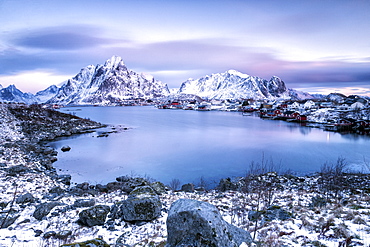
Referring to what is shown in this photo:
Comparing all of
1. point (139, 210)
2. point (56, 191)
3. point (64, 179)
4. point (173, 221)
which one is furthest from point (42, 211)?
point (64, 179)

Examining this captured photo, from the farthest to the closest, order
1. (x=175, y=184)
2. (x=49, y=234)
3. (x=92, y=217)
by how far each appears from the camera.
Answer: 1. (x=175, y=184)
2. (x=92, y=217)
3. (x=49, y=234)

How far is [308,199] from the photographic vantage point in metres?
9.45

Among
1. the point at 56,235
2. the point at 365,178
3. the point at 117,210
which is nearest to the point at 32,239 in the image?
the point at 56,235

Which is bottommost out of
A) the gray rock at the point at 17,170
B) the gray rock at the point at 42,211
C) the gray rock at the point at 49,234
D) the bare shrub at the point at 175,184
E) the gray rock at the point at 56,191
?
the bare shrub at the point at 175,184

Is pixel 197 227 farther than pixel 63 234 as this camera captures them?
No

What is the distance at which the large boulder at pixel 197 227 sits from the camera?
9.80 feet

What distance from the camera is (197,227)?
3041 millimetres

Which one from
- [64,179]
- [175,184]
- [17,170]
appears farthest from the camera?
[175,184]

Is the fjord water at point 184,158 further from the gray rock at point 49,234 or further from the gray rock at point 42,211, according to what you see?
the gray rock at point 49,234

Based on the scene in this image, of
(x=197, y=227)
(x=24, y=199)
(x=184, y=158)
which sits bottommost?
(x=184, y=158)

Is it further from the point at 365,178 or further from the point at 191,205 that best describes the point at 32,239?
the point at 365,178

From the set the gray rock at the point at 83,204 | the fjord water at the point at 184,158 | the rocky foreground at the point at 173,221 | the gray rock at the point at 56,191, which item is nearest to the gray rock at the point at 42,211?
the rocky foreground at the point at 173,221

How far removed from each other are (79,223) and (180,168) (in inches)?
569

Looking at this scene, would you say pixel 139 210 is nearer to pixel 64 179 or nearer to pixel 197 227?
pixel 197 227
